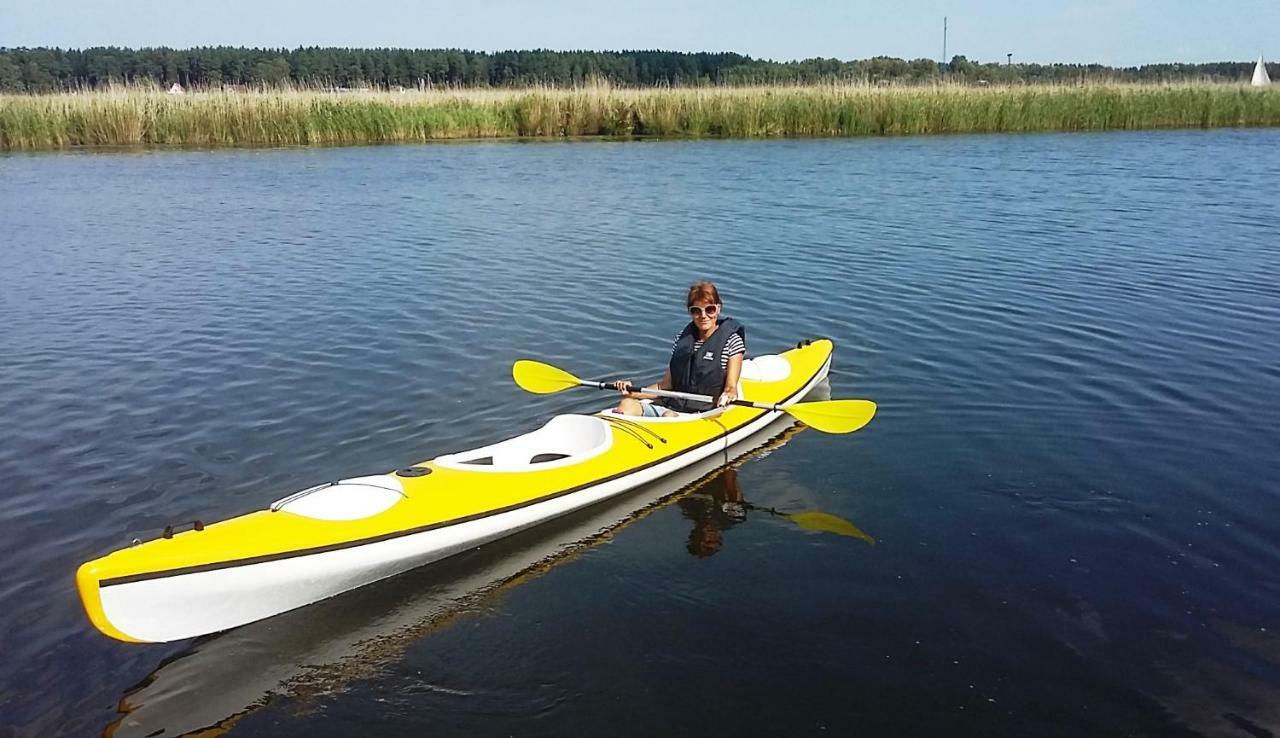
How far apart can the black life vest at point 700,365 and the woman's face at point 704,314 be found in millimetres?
57

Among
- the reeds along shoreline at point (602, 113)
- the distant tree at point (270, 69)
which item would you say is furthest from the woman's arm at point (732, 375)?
the distant tree at point (270, 69)

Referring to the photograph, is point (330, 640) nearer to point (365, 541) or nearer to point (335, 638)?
point (335, 638)

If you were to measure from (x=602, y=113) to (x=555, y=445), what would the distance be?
72.2ft

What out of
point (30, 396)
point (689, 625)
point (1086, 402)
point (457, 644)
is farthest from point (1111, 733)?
point (30, 396)

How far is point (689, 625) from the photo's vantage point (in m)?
4.31

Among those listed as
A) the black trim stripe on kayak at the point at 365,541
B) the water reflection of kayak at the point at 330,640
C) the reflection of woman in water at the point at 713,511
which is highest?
the black trim stripe on kayak at the point at 365,541

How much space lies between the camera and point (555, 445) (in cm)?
577

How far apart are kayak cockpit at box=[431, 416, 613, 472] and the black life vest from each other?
91 cm

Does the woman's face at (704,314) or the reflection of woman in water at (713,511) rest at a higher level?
the woman's face at (704,314)

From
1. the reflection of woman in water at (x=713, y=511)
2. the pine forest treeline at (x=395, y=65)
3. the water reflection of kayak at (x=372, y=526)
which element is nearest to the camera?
the water reflection of kayak at (x=372, y=526)

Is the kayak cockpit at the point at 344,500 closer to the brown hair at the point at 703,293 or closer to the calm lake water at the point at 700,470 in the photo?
the calm lake water at the point at 700,470

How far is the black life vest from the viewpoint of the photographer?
20.8 feet

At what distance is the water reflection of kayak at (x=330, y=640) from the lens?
151 inches

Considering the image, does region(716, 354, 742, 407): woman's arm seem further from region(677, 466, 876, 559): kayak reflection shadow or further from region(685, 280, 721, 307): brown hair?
region(677, 466, 876, 559): kayak reflection shadow
